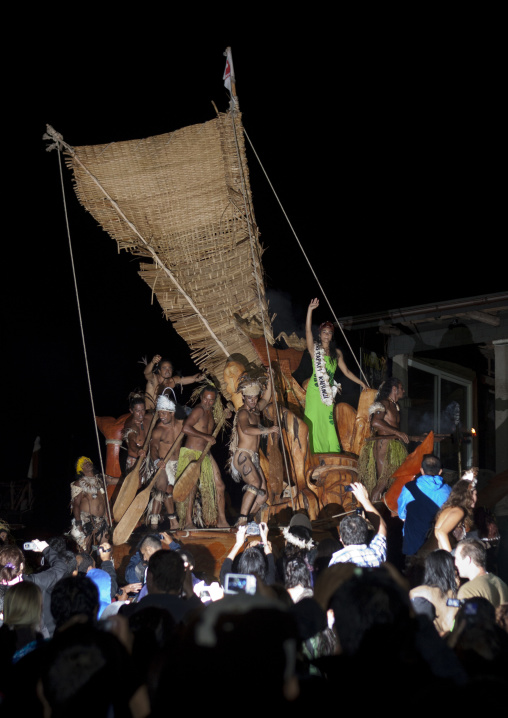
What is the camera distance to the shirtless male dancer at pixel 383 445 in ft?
26.3

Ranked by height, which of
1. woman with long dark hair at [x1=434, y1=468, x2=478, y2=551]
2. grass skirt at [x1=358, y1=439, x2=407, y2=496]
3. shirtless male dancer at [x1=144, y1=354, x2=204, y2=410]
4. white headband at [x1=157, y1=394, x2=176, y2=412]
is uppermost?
shirtless male dancer at [x1=144, y1=354, x2=204, y2=410]

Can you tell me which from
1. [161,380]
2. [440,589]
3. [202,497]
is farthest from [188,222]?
[440,589]

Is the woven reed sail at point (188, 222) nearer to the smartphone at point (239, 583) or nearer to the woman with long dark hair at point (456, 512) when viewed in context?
the woman with long dark hair at point (456, 512)

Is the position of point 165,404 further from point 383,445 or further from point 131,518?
point 383,445

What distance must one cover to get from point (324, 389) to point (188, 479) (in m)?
2.03

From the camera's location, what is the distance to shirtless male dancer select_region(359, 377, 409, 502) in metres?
8.02

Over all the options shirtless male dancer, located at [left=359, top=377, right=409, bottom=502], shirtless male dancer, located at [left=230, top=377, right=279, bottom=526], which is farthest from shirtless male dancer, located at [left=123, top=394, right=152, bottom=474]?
shirtless male dancer, located at [left=359, top=377, right=409, bottom=502]

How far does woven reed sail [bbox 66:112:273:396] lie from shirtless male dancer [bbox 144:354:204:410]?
60 cm

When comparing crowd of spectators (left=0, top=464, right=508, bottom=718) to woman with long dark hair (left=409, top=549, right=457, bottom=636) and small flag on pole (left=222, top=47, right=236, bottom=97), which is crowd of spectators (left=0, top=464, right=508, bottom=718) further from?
small flag on pole (left=222, top=47, right=236, bottom=97)

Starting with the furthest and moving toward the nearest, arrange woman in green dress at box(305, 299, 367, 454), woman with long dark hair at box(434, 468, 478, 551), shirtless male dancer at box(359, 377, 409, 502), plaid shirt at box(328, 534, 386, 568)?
woman in green dress at box(305, 299, 367, 454) < shirtless male dancer at box(359, 377, 409, 502) < woman with long dark hair at box(434, 468, 478, 551) < plaid shirt at box(328, 534, 386, 568)

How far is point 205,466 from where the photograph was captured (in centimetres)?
895

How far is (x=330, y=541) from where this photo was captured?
15.6 feet

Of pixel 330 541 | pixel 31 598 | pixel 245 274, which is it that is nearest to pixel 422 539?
pixel 330 541

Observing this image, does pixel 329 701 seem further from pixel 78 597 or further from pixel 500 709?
pixel 78 597
